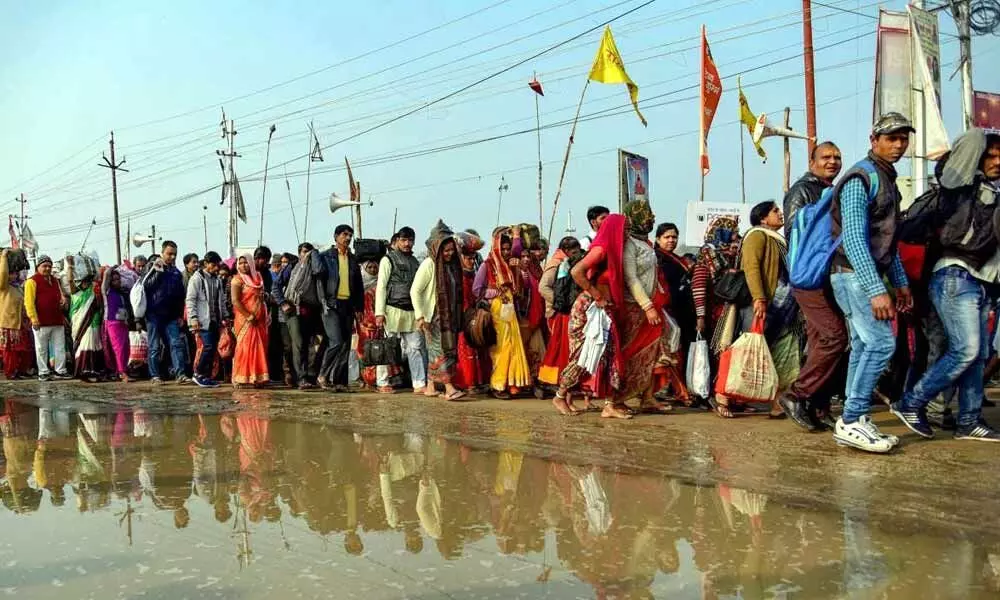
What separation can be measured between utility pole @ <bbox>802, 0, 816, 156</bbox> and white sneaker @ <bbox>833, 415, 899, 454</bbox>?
12.6 m

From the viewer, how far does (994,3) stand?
18.1 meters

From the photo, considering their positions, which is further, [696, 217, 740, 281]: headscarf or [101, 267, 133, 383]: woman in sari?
[101, 267, 133, 383]: woman in sari

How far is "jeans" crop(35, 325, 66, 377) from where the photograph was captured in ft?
39.8

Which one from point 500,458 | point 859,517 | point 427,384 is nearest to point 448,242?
point 427,384

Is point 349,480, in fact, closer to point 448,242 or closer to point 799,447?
point 799,447

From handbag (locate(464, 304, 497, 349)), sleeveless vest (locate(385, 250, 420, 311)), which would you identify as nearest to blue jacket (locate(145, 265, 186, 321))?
sleeveless vest (locate(385, 250, 420, 311))

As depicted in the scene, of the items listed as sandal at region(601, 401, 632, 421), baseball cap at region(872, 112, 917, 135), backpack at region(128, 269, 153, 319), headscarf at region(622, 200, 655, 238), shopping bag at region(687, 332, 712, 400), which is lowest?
sandal at region(601, 401, 632, 421)

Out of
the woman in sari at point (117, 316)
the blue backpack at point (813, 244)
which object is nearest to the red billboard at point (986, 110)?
the blue backpack at point (813, 244)

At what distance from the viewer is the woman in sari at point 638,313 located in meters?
6.21

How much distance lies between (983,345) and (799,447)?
111 centimetres

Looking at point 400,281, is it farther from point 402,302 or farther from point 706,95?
point 706,95

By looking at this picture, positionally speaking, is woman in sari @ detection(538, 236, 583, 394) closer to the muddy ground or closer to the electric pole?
the muddy ground

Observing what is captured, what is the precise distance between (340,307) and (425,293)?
149 centimetres

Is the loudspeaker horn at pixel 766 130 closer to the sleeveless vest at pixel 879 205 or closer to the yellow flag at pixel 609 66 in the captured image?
the yellow flag at pixel 609 66
